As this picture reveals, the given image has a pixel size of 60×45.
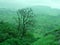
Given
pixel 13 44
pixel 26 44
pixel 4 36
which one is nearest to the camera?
pixel 13 44

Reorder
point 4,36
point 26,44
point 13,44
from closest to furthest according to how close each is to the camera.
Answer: point 13,44, point 26,44, point 4,36

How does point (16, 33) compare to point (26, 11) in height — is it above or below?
below

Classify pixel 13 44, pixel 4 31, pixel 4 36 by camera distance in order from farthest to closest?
pixel 4 31, pixel 4 36, pixel 13 44

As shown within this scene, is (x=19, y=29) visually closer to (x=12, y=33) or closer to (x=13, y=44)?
(x=12, y=33)

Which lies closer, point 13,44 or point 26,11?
point 13,44

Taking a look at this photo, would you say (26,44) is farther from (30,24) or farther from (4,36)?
(30,24)

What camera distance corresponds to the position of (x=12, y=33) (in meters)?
60.3

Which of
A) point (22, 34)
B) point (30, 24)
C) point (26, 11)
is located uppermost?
point (26, 11)

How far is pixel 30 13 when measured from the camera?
61156 millimetres

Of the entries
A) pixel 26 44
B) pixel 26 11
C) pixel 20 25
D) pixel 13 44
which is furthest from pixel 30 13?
pixel 13 44

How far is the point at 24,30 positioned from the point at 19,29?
230 centimetres

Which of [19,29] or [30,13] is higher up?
[30,13]

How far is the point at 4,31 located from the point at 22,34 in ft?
21.8

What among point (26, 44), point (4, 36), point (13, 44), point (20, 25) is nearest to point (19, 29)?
point (20, 25)
